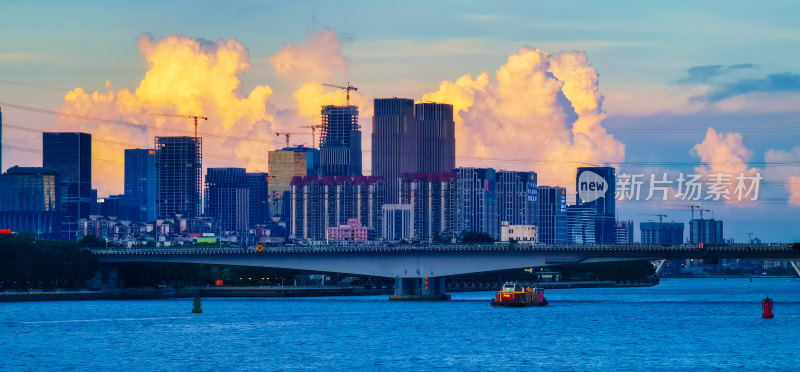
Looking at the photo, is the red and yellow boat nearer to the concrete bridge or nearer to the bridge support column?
the concrete bridge

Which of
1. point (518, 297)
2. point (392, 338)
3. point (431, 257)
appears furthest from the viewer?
point (431, 257)

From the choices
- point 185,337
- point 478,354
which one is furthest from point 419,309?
point 478,354

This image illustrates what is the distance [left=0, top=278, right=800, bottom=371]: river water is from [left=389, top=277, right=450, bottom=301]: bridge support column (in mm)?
12339

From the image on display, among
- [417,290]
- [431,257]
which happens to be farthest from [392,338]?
[417,290]

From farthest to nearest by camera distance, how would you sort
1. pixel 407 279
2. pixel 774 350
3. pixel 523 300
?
pixel 407 279
pixel 523 300
pixel 774 350

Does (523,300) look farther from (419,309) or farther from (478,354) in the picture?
(478,354)

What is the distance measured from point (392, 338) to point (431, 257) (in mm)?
64453

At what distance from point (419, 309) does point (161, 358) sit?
66.7 metres

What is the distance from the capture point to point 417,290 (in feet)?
604

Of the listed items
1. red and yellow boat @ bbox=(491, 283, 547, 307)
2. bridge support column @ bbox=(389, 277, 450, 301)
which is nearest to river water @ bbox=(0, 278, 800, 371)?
red and yellow boat @ bbox=(491, 283, 547, 307)

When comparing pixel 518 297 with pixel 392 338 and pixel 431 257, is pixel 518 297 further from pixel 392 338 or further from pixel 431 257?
pixel 392 338

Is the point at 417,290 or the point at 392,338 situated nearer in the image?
the point at 392,338

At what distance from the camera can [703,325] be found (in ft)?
443

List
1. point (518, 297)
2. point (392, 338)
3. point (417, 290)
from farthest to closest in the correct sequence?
point (417, 290)
point (518, 297)
point (392, 338)
